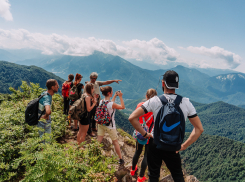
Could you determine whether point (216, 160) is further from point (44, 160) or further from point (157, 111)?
point (44, 160)

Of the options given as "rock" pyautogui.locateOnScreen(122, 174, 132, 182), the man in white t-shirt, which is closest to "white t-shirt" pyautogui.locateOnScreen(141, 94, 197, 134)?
the man in white t-shirt

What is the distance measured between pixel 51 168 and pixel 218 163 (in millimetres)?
141081

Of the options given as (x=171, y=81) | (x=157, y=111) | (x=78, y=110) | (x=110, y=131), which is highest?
(x=171, y=81)

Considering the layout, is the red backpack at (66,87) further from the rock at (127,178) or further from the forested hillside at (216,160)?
the forested hillside at (216,160)

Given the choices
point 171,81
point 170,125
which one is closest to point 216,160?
point 170,125

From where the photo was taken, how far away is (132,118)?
8.25 ft

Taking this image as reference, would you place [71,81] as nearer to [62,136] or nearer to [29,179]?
[62,136]

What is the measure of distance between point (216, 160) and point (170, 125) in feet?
469

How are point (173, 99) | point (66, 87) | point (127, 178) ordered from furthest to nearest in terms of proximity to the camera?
point (66, 87) < point (127, 178) < point (173, 99)

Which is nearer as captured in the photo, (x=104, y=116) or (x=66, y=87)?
(x=104, y=116)

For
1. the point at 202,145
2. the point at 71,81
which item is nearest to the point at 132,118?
the point at 71,81

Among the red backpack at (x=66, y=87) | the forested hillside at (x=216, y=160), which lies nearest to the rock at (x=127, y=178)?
the red backpack at (x=66, y=87)

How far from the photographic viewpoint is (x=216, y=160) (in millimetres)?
108125

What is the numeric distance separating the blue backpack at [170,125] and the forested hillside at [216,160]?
103 m
